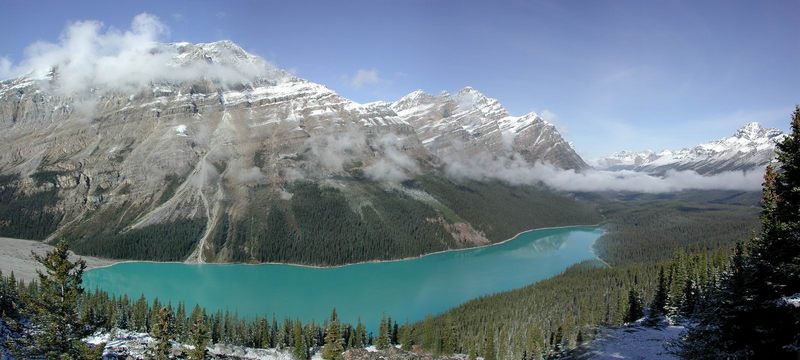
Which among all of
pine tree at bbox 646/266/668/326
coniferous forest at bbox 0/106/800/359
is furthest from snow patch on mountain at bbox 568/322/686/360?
pine tree at bbox 646/266/668/326

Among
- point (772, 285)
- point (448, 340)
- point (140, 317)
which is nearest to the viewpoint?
point (772, 285)

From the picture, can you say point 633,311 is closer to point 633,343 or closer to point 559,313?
point 633,343

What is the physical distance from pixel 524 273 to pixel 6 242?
208 m

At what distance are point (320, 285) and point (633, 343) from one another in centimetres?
11971

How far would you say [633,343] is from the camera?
51844 mm

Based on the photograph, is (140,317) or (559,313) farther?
(559,313)

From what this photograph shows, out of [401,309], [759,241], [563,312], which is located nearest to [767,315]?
[759,241]

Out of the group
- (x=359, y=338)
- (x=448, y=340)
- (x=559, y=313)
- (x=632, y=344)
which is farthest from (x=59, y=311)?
(x=559, y=313)

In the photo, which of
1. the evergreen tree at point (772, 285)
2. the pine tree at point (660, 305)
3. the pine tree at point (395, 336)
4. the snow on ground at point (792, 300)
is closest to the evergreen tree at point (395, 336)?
the pine tree at point (395, 336)

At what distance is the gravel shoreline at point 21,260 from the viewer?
144 m

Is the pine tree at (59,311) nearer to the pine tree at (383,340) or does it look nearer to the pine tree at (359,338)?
the pine tree at (383,340)

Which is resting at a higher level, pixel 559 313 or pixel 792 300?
pixel 792 300

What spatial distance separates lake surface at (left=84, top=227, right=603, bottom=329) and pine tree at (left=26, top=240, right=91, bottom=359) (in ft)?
296

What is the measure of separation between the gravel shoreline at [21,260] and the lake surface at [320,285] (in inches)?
397
